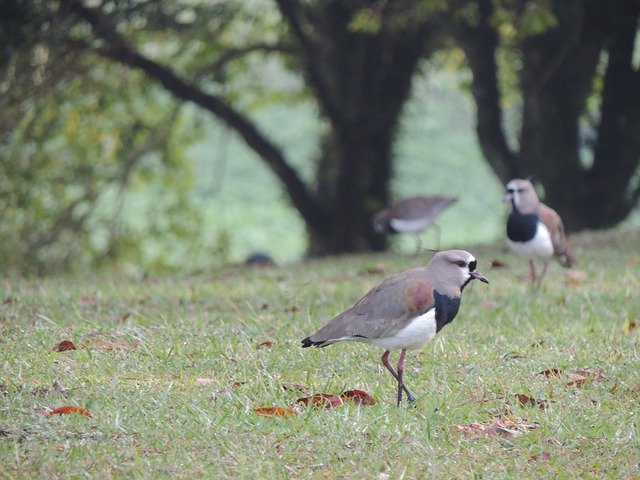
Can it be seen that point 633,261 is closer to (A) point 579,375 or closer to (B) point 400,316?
(A) point 579,375

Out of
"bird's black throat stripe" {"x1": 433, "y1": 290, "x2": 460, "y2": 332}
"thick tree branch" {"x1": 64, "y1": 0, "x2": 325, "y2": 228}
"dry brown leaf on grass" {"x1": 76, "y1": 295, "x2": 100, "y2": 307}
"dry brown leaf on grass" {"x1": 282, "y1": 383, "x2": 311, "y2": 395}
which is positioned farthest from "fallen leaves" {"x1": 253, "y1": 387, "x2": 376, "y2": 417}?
"thick tree branch" {"x1": 64, "y1": 0, "x2": 325, "y2": 228}

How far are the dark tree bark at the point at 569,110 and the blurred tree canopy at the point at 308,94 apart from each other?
0.02m

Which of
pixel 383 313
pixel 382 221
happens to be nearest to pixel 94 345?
pixel 383 313

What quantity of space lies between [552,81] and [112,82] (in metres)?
5.58

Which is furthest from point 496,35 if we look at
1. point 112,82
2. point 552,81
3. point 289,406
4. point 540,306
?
point 289,406

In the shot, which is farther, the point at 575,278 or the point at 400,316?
the point at 575,278

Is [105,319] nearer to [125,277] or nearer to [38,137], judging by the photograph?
[125,277]

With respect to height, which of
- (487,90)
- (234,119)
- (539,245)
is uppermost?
(487,90)

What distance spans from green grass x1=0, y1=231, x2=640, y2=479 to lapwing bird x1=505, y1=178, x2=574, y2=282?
22.3 inches

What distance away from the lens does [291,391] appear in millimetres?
5434

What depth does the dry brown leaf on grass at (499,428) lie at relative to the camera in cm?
492

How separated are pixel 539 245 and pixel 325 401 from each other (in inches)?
155

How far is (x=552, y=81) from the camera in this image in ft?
43.5

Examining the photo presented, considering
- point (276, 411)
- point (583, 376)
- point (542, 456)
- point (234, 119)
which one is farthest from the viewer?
point (234, 119)
